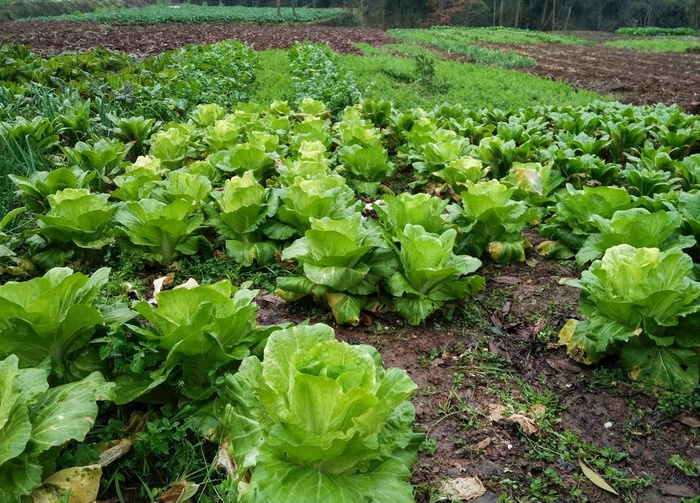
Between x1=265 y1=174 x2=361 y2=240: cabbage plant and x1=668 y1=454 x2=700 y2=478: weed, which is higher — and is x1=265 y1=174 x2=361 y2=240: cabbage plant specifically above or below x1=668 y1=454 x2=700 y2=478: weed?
above

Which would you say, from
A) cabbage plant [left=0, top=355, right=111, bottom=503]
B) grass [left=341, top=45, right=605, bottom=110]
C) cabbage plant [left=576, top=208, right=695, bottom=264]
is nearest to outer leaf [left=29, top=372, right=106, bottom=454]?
cabbage plant [left=0, top=355, right=111, bottom=503]

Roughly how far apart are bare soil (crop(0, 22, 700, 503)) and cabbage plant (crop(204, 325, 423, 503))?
36 centimetres

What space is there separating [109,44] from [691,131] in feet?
48.9

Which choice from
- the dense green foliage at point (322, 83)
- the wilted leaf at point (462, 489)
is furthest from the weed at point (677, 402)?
the dense green foliage at point (322, 83)

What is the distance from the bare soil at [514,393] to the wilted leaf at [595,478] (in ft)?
0.06

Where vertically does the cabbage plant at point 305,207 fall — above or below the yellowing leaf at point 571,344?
above

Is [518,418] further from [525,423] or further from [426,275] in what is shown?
[426,275]

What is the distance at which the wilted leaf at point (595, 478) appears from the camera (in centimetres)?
197

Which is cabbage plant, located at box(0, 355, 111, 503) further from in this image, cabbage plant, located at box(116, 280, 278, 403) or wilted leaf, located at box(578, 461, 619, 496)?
wilted leaf, located at box(578, 461, 619, 496)

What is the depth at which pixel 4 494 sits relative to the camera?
155cm

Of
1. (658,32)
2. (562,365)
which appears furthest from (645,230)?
(658,32)

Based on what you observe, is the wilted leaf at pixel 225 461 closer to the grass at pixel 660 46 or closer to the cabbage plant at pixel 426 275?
the cabbage plant at pixel 426 275

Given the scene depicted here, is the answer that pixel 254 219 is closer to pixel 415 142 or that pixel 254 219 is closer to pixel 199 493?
pixel 199 493

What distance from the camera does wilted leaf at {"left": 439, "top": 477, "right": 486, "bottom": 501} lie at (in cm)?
193
